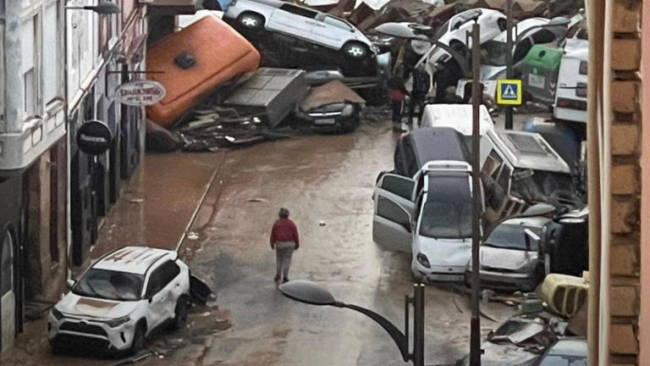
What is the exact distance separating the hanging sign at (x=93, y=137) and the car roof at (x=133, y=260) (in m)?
2.53

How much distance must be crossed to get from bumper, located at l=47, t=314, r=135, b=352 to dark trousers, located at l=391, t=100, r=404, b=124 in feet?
64.4

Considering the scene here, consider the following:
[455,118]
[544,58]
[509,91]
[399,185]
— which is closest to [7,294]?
[399,185]

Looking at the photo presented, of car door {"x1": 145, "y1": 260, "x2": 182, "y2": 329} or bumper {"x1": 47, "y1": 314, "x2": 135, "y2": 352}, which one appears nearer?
bumper {"x1": 47, "y1": 314, "x2": 135, "y2": 352}

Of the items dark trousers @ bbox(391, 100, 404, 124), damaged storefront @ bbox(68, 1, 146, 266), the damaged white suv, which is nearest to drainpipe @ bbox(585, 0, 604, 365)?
the damaged white suv

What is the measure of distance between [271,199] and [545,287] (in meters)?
10.1

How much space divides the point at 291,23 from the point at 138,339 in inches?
875

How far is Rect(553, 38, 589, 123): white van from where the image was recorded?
119 feet

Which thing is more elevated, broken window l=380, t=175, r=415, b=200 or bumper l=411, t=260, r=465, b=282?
broken window l=380, t=175, r=415, b=200

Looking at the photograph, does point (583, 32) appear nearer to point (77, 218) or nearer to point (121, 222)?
point (121, 222)

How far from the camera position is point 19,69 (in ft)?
70.9

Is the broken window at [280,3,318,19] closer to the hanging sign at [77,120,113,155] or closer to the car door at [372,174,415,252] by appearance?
the car door at [372,174,415,252]

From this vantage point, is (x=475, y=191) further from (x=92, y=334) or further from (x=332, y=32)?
(x=332, y=32)

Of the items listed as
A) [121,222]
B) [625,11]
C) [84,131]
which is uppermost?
[625,11]

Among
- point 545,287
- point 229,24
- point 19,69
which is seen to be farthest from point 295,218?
point 229,24
